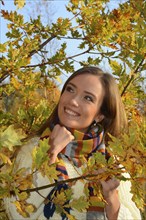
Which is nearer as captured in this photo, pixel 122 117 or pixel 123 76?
pixel 123 76

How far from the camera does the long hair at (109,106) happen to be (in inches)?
81.4

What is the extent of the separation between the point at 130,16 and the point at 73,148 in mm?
943

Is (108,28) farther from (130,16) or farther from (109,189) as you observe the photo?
(109,189)

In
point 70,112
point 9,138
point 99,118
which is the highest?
point 9,138

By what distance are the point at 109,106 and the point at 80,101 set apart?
297 millimetres

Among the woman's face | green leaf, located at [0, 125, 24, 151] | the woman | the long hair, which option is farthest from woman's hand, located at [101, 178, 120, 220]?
green leaf, located at [0, 125, 24, 151]

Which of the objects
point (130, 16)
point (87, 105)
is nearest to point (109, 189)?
point (87, 105)

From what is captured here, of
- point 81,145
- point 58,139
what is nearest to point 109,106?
point 81,145

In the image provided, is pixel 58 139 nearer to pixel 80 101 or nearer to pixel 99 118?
pixel 80 101

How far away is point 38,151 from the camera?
A: 1.01 metres

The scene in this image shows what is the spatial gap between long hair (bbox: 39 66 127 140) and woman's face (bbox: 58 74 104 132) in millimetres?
55

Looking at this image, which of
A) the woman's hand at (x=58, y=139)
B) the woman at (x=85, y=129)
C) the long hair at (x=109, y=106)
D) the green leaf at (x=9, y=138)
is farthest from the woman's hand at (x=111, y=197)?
the green leaf at (x=9, y=138)

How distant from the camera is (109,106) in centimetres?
212

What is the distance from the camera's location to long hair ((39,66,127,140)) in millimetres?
2066
